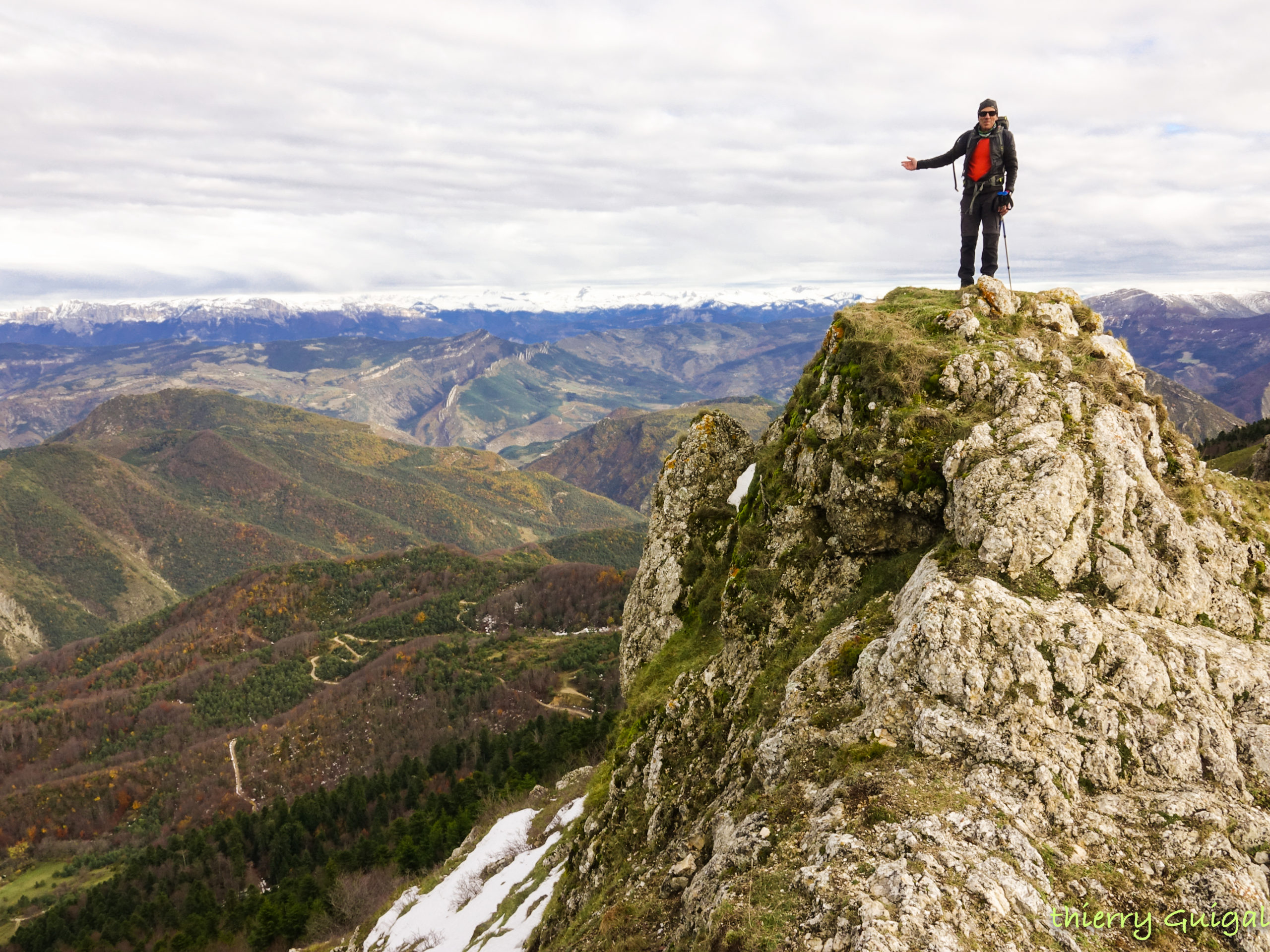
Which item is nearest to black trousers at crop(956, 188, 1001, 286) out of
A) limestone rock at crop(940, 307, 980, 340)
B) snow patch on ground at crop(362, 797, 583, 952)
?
limestone rock at crop(940, 307, 980, 340)

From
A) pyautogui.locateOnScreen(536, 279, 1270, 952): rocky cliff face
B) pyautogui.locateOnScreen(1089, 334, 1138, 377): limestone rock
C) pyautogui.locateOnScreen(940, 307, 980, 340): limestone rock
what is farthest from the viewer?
pyautogui.locateOnScreen(940, 307, 980, 340): limestone rock

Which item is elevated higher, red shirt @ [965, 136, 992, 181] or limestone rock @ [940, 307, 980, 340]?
red shirt @ [965, 136, 992, 181]

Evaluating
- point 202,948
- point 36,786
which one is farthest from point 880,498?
point 36,786

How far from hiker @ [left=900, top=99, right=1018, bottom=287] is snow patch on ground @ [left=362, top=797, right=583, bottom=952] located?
3624 centimetres

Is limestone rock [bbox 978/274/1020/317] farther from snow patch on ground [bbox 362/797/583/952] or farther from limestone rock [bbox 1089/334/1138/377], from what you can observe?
snow patch on ground [bbox 362/797/583/952]

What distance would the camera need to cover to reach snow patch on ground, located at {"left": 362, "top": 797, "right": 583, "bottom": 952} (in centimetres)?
3491

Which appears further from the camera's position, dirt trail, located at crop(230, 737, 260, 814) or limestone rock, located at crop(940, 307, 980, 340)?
dirt trail, located at crop(230, 737, 260, 814)

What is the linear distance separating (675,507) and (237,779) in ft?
585

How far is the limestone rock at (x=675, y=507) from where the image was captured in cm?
3381

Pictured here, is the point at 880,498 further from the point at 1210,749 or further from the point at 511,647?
the point at 511,647

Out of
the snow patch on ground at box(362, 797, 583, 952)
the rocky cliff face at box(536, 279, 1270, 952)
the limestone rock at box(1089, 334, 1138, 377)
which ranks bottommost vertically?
the snow patch on ground at box(362, 797, 583, 952)

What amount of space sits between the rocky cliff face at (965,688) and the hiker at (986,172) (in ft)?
8.86
